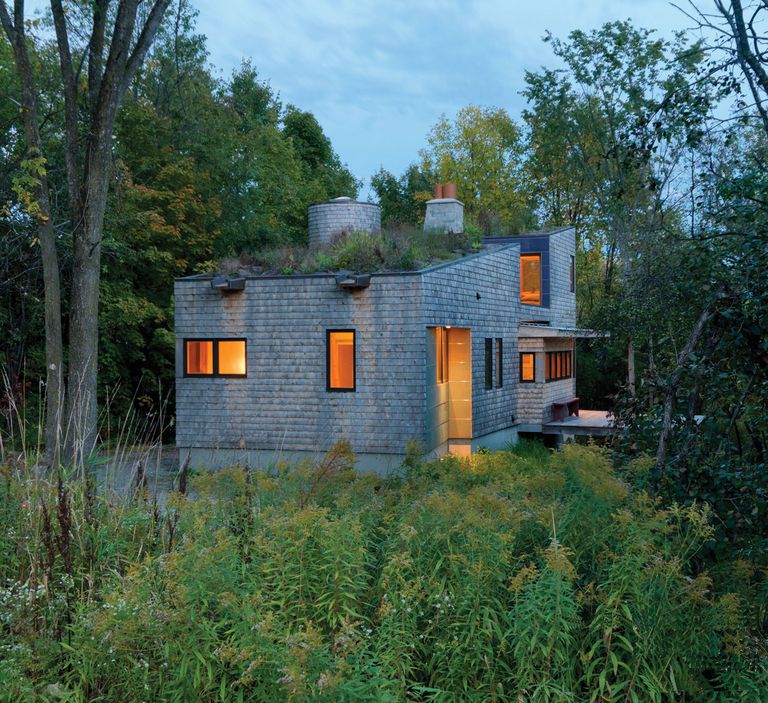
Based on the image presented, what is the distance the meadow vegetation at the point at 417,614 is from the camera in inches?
110

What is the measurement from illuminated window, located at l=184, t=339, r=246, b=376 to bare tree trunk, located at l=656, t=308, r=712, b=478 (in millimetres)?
9693

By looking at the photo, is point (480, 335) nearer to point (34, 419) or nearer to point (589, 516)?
point (34, 419)

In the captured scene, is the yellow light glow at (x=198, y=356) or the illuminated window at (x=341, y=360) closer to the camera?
Answer: the illuminated window at (x=341, y=360)

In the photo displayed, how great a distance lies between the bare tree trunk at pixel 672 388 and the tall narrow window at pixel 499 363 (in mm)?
11610

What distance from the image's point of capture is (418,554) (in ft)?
11.2

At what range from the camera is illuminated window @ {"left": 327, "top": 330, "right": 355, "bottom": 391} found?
40.3ft

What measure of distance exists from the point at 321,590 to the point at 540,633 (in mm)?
1018

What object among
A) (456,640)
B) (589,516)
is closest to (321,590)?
(456,640)

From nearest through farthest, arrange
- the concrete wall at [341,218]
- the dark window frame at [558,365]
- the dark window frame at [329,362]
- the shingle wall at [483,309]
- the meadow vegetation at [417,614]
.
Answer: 1. the meadow vegetation at [417,614]
2. the dark window frame at [329,362]
3. the shingle wall at [483,309]
4. the concrete wall at [341,218]
5. the dark window frame at [558,365]

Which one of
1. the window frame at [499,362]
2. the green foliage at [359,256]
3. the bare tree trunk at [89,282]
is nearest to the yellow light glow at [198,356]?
the green foliage at [359,256]

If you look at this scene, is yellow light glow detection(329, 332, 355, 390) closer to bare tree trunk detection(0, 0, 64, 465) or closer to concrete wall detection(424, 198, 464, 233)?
bare tree trunk detection(0, 0, 64, 465)

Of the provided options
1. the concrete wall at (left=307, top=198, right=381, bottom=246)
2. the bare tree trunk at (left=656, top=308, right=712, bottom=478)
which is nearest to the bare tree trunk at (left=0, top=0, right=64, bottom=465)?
the bare tree trunk at (left=656, top=308, right=712, bottom=478)

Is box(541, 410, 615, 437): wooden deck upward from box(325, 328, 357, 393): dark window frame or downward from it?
downward

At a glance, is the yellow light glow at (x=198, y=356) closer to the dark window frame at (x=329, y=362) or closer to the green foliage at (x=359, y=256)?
the green foliage at (x=359, y=256)
